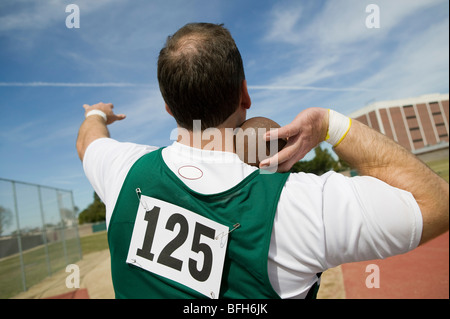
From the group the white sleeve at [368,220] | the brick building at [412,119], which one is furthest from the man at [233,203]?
the brick building at [412,119]

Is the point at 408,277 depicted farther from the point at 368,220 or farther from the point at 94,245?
the point at 94,245

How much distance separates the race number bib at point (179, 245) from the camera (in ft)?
4.63

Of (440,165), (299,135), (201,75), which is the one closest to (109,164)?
(201,75)

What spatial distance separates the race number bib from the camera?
4.63 feet

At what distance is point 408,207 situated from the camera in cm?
131

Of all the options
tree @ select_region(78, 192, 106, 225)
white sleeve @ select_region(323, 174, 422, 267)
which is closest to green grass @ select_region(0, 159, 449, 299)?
white sleeve @ select_region(323, 174, 422, 267)

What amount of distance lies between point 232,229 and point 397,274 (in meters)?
11.5

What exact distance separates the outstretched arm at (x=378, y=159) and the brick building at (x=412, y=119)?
65452mm

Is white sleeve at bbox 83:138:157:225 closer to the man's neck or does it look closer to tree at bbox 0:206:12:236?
the man's neck

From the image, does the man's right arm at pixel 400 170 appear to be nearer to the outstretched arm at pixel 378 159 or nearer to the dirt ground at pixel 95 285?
the outstretched arm at pixel 378 159

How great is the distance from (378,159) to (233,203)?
→ 707mm

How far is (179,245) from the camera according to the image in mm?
1474

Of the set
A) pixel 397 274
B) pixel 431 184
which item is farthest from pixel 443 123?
pixel 431 184
